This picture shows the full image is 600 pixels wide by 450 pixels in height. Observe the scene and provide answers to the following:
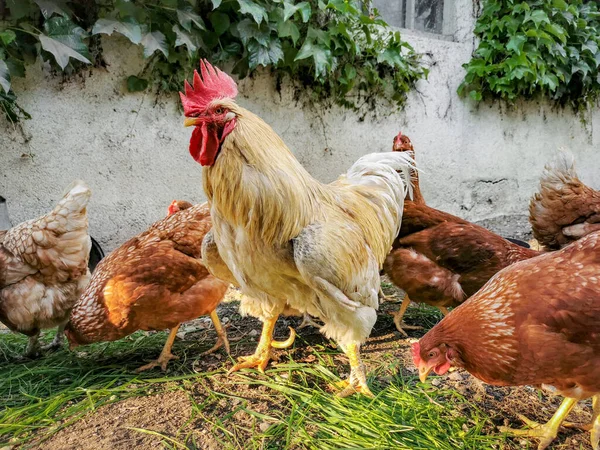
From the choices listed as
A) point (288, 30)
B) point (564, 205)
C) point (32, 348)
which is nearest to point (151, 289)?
point (32, 348)

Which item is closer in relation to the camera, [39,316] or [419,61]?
[39,316]

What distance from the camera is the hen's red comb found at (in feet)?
5.73

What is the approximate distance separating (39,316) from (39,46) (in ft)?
7.56

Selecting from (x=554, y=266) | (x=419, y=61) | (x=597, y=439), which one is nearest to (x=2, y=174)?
(x=554, y=266)

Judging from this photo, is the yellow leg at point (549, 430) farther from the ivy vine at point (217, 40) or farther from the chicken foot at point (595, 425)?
the ivy vine at point (217, 40)

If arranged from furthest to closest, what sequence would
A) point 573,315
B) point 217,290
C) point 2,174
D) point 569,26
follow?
1. point 569,26
2. point 2,174
3. point 217,290
4. point 573,315

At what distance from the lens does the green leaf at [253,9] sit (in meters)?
3.75

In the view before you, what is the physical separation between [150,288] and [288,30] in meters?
2.96

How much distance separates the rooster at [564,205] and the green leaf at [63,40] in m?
4.19

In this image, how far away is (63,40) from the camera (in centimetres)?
335

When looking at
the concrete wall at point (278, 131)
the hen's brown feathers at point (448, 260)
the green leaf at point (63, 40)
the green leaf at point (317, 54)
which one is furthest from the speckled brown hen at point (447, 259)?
the green leaf at point (63, 40)

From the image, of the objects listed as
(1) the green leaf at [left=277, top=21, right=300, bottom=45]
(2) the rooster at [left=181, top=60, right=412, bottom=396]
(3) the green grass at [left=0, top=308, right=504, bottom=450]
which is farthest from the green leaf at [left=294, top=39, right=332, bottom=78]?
(3) the green grass at [left=0, top=308, right=504, bottom=450]

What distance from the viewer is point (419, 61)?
18.1 ft

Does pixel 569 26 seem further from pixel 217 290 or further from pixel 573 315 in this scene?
pixel 217 290
